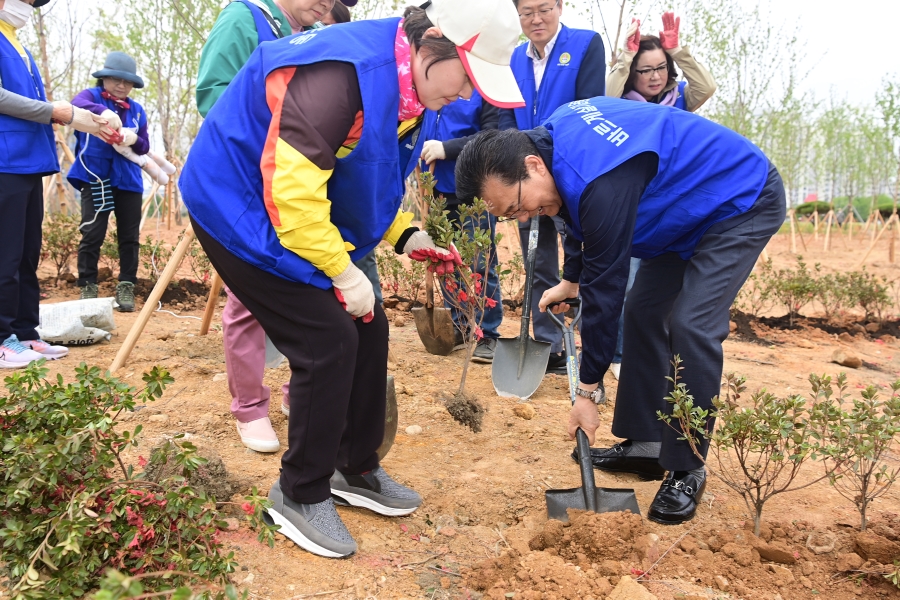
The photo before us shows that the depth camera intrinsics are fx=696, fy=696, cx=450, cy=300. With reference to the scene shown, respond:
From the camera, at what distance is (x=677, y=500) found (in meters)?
2.60

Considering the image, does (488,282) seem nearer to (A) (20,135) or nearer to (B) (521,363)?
(B) (521,363)

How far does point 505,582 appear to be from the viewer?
2080mm

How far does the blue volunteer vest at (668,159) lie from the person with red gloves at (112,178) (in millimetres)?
3685

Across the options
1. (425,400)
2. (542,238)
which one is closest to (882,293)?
(542,238)

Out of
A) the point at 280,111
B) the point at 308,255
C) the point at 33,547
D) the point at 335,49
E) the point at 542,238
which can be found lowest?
the point at 33,547

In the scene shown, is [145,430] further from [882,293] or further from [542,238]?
[882,293]

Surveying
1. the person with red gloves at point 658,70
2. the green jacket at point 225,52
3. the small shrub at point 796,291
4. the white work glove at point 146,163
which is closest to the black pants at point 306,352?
the green jacket at point 225,52

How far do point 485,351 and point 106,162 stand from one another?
3.19 meters

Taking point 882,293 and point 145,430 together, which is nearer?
point 145,430

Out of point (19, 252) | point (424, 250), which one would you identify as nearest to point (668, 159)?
point (424, 250)

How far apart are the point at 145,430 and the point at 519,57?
115 inches

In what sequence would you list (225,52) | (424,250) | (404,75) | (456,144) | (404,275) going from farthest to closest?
1. (404,275)
2. (456,144)
3. (225,52)
4. (424,250)
5. (404,75)

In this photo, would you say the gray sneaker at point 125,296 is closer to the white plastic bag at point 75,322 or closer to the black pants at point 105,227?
the black pants at point 105,227

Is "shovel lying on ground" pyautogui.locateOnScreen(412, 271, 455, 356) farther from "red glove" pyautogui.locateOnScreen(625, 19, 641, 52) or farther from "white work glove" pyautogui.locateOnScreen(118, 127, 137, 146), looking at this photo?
"white work glove" pyautogui.locateOnScreen(118, 127, 137, 146)
